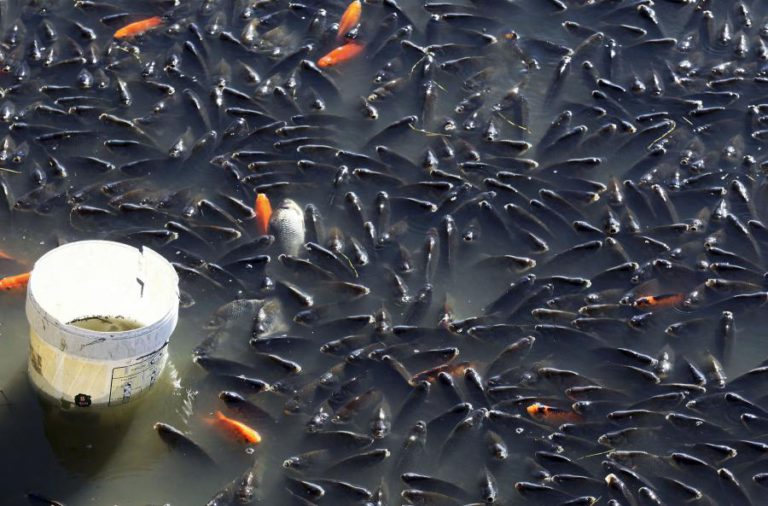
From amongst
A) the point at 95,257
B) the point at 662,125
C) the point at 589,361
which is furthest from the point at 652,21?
the point at 95,257

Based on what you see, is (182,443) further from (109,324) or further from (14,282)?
(14,282)

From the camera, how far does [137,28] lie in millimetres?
11320

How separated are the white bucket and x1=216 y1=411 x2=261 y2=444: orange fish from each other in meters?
0.58

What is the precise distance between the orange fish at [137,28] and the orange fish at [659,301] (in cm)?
547

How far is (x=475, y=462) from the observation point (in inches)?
325

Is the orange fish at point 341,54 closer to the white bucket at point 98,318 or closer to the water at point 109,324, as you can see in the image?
the white bucket at point 98,318

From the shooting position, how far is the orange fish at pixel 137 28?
11.3 metres

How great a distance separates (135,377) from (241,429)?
0.85 m

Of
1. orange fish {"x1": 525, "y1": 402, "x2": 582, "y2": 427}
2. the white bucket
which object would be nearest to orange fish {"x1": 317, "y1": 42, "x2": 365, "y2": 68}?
the white bucket

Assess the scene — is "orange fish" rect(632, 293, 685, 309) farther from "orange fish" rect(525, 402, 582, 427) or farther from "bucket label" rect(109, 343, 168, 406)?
"bucket label" rect(109, 343, 168, 406)

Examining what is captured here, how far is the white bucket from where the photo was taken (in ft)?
25.0

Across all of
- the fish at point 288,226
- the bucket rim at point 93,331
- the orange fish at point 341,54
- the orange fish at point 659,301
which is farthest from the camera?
the orange fish at point 341,54

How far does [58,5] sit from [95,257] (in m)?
4.33

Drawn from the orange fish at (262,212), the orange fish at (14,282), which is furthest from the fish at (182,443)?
the orange fish at (262,212)
